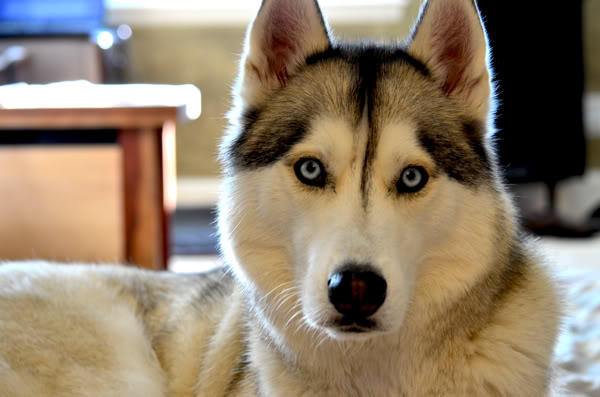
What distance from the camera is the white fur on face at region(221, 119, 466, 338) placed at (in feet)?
4.28

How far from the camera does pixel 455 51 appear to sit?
1.63 meters

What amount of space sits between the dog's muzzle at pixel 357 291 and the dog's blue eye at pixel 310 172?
26cm

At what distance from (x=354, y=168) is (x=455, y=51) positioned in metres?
0.44


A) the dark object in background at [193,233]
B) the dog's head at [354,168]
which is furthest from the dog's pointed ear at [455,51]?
the dark object in background at [193,233]

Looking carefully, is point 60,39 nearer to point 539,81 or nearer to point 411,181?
point 539,81

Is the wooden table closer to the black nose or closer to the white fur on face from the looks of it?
the white fur on face

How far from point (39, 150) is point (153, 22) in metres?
3.74

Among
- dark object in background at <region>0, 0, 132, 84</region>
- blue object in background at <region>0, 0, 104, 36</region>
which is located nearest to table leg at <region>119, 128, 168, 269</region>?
dark object in background at <region>0, 0, 132, 84</region>

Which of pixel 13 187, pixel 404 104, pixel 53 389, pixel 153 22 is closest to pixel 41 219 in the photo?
pixel 13 187

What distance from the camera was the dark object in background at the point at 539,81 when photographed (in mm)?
5637

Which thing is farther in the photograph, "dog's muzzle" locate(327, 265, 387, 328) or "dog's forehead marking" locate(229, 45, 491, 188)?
"dog's forehead marking" locate(229, 45, 491, 188)

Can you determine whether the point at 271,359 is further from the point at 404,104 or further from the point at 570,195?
the point at 570,195

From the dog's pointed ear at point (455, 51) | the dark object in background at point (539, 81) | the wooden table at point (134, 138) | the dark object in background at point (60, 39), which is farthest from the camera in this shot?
the dark object in background at point (60, 39)

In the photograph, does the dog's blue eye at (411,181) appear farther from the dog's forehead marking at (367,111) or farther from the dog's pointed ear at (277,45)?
the dog's pointed ear at (277,45)
